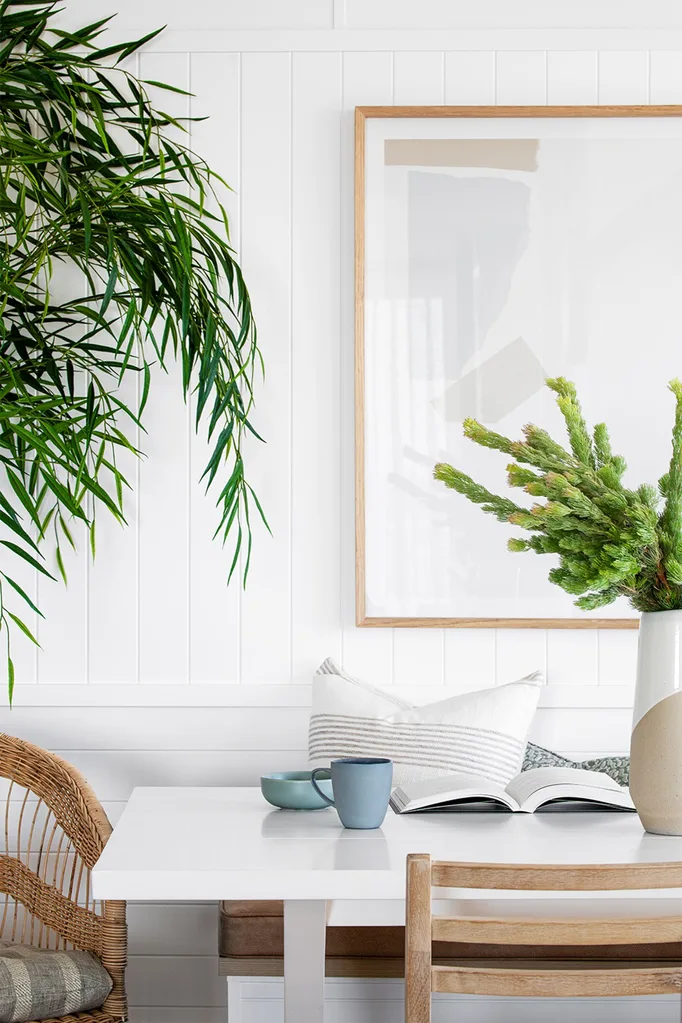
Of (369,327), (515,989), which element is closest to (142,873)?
(515,989)

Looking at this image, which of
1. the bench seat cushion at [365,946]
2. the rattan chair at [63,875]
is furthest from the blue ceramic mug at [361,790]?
the rattan chair at [63,875]

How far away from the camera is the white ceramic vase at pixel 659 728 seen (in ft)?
4.49

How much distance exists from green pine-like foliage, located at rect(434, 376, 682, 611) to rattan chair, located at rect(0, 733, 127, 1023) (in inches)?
39.3

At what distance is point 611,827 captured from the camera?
1.46 metres

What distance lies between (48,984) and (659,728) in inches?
40.9

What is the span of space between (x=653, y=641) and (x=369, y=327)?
1103 mm

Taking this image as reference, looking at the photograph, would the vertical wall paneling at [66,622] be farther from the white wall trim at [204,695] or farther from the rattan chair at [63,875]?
the rattan chair at [63,875]

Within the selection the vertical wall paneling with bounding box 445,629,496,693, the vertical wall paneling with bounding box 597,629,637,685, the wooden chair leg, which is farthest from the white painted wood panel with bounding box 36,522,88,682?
the wooden chair leg

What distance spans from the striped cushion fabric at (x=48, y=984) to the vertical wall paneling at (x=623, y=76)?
6.82ft

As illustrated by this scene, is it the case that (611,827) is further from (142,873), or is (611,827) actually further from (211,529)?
Answer: (211,529)

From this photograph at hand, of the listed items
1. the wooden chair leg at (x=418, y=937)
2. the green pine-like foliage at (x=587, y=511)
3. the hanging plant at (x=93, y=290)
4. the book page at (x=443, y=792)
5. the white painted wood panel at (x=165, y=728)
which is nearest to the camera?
the wooden chair leg at (x=418, y=937)

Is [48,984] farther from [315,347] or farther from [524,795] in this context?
[315,347]

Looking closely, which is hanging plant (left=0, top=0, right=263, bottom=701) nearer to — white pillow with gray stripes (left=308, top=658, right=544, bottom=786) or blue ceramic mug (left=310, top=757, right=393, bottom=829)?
white pillow with gray stripes (left=308, top=658, right=544, bottom=786)

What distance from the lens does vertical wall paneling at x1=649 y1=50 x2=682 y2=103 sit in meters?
2.30
